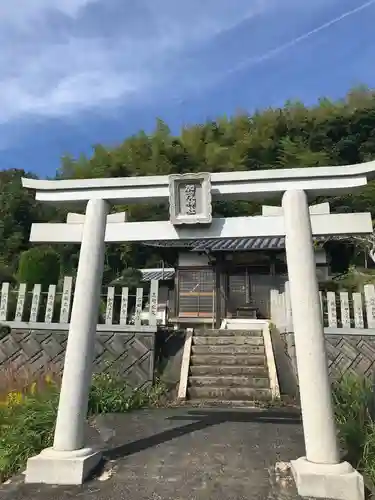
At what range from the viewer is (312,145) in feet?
82.4

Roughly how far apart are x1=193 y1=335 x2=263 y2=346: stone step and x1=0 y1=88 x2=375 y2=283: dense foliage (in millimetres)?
15307

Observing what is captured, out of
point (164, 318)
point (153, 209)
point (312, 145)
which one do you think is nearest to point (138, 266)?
Answer: point (153, 209)

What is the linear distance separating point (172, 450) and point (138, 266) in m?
15.2

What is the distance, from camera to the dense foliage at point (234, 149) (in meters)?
23.4

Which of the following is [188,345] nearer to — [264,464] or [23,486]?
[264,464]

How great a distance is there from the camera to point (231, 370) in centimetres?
812

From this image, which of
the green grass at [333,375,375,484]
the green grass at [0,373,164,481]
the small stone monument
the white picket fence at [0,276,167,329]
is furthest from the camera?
the white picket fence at [0,276,167,329]

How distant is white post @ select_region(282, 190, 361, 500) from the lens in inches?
124

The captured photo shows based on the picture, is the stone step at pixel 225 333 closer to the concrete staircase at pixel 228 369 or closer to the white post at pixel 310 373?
the concrete staircase at pixel 228 369

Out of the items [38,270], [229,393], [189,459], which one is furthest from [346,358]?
[38,270]

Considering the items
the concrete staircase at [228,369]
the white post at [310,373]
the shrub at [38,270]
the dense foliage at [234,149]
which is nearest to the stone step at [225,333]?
the concrete staircase at [228,369]

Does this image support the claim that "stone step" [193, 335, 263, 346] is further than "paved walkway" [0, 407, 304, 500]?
Yes

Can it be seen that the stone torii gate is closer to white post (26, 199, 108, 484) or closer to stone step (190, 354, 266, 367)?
white post (26, 199, 108, 484)

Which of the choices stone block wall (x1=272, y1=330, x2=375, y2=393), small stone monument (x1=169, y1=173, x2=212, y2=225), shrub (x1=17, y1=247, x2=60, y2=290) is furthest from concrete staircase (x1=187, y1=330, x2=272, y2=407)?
shrub (x1=17, y1=247, x2=60, y2=290)
